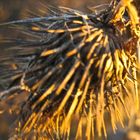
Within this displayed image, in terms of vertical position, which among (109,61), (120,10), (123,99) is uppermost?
(120,10)

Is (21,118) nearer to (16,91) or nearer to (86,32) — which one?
(16,91)

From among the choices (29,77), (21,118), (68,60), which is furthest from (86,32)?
(21,118)

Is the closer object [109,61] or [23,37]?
[109,61]

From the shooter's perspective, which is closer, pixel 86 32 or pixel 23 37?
pixel 86 32

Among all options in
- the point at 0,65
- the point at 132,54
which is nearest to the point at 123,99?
the point at 132,54

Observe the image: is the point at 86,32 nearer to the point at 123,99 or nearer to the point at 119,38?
the point at 119,38

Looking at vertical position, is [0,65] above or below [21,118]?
above
